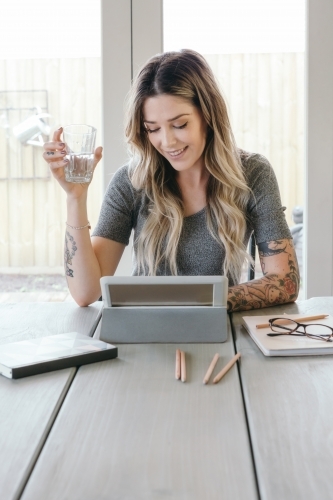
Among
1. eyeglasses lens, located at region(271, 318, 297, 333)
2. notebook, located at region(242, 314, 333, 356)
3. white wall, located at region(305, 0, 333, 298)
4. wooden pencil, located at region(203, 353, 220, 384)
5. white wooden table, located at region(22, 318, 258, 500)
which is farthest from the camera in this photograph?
white wall, located at region(305, 0, 333, 298)

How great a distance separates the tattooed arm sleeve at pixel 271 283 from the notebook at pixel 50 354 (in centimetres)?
47

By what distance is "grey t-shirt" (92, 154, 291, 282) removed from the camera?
1898 millimetres

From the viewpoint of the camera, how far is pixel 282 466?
771mm

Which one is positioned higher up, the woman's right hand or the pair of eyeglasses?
the woman's right hand

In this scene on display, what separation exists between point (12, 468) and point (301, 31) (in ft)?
7.90

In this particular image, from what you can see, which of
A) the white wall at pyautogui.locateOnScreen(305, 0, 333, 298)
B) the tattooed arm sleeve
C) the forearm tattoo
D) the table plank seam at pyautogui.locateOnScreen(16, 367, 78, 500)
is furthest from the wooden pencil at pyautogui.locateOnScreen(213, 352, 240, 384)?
the white wall at pyautogui.locateOnScreen(305, 0, 333, 298)

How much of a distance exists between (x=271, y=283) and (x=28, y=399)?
2.83ft

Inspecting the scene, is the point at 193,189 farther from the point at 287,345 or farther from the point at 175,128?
the point at 287,345

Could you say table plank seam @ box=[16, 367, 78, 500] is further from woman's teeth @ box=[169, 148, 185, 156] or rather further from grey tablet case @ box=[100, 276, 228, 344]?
woman's teeth @ box=[169, 148, 185, 156]

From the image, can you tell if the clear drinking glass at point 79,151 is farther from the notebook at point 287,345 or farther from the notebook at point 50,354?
the notebook at point 287,345

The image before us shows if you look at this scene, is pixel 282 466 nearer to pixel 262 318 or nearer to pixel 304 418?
pixel 304 418

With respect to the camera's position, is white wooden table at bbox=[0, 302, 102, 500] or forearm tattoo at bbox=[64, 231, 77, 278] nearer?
white wooden table at bbox=[0, 302, 102, 500]

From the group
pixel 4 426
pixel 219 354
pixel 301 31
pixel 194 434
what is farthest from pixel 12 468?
pixel 301 31

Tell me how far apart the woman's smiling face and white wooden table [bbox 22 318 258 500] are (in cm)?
86
